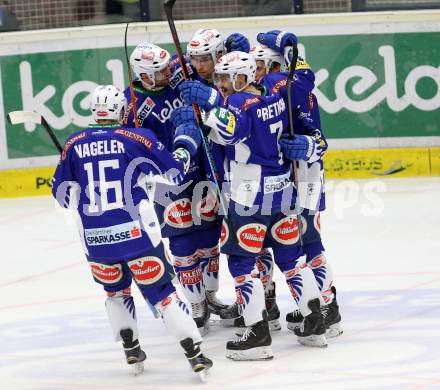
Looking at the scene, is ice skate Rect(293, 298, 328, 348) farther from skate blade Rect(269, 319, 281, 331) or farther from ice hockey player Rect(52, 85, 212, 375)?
ice hockey player Rect(52, 85, 212, 375)

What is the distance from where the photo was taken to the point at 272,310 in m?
7.05

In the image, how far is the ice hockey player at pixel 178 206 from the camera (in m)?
6.98

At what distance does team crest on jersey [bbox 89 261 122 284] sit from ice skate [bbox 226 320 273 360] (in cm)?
75

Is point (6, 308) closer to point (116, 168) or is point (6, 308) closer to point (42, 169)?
point (116, 168)

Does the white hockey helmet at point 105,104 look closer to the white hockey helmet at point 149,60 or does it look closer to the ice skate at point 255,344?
the white hockey helmet at point 149,60

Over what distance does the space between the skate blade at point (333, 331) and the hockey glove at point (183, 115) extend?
1.38m

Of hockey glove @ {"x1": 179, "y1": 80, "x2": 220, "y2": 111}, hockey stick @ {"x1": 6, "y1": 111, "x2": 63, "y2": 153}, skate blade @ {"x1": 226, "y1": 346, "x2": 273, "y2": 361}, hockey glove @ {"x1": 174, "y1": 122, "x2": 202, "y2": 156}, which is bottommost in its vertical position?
skate blade @ {"x1": 226, "y1": 346, "x2": 273, "y2": 361}

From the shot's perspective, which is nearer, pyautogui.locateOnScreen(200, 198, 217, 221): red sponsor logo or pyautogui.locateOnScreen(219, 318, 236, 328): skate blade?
pyautogui.locateOnScreen(200, 198, 217, 221): red sponsor logo

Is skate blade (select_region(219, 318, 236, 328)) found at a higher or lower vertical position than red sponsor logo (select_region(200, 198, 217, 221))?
lower

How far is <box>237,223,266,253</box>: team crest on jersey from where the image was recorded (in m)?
6.32

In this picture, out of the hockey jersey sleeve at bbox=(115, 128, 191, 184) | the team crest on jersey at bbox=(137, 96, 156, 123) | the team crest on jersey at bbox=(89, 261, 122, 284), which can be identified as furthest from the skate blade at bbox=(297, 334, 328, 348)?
the team crest on jersey at bbox=(137, 96, 156, 123)

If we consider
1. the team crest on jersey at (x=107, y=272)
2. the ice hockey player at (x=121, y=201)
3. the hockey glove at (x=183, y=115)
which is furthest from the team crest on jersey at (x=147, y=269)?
the hockey glove at (x=183, y=115)

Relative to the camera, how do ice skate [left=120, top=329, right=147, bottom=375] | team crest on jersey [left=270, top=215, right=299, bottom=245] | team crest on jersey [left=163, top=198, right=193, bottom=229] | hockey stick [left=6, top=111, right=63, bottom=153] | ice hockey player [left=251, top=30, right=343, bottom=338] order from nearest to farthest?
1. ice skate [left=120, top=329, right=147, bottom=375]
2. hockey stick [left=6, top=111, right=63, bottom=153]
3. team crest on jersey [left=270, top=215, right=299, bottom=245]
4. ice hockey player [left=251, top=30, right=343, bottom=338]
5. team crest on jersey [left=163, top=198, right=193, bottom=229]

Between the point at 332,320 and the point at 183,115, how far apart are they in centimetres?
140
